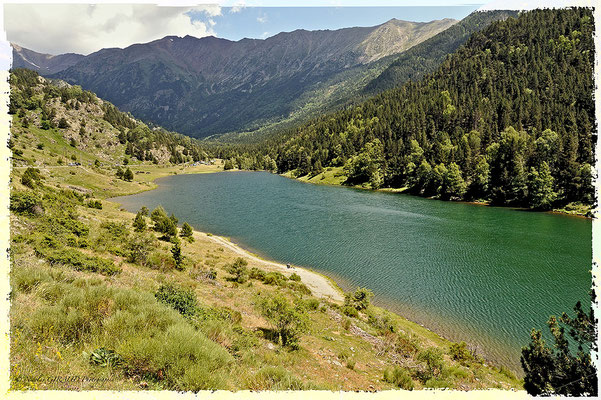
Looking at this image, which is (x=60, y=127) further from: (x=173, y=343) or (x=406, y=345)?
(x=406, y=345)

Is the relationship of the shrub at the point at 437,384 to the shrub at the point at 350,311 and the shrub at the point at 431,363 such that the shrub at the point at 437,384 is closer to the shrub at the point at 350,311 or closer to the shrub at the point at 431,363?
the shrub at the point at 431,363

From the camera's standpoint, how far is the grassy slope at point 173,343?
7.08 m

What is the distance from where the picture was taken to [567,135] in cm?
8662

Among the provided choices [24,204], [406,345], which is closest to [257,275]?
[406,345]

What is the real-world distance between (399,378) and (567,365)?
24.4ft

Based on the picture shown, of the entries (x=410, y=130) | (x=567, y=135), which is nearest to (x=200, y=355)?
(x=567, y=135)

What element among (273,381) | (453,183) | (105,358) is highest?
(105,358)

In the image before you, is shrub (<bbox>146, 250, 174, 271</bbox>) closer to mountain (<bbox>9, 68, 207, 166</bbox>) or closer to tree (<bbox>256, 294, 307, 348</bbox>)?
tree (<bbox>256, 294, 307, 348</bbox>)

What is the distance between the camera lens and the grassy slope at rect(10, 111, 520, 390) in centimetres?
708

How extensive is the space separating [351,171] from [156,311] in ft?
466

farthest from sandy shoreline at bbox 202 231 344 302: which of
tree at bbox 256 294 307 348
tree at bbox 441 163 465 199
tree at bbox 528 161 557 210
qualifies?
tree at bbox 441 163 465 199

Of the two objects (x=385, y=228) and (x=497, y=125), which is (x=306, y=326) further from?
(x=497, y=125)

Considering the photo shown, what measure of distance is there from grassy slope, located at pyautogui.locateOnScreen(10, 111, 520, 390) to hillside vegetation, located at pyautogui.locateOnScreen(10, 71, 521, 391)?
0.05 m

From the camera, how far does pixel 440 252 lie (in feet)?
162
